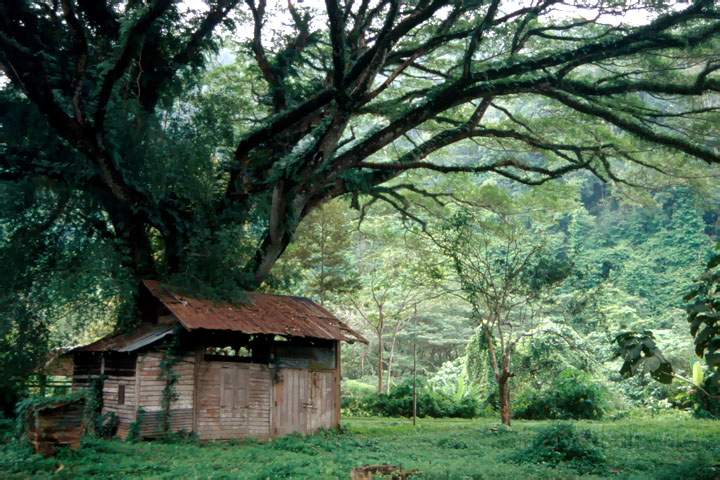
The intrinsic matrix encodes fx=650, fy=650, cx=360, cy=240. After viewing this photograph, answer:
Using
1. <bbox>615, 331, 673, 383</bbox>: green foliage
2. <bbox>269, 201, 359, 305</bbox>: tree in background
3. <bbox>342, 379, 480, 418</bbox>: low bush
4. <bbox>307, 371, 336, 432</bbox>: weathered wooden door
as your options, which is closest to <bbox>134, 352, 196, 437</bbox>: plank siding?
<bbox>307, 371, 336, 432</bbox>: weathered wooden door

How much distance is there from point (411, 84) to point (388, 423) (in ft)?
34.8

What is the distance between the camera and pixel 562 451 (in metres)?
11.4

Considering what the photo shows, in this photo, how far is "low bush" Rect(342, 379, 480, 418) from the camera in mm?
24125

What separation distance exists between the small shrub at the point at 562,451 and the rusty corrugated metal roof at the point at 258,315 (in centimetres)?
610

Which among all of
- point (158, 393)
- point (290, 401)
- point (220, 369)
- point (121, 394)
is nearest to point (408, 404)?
point (290, 401)

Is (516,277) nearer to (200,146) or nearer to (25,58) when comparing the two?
(200,146)

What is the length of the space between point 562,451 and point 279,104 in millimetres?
10845

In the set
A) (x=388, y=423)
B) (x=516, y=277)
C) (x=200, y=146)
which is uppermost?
(x=200, y=146)

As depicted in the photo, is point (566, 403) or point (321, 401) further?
point (566, 403)

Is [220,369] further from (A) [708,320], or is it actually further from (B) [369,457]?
(A) [708,320]

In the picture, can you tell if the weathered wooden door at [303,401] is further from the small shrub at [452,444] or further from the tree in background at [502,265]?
the tree in background at [502,265]

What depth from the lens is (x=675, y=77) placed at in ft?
43.0

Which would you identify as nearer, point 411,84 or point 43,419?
point 43,419

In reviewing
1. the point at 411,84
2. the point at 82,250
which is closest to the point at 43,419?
the point at 82,250
